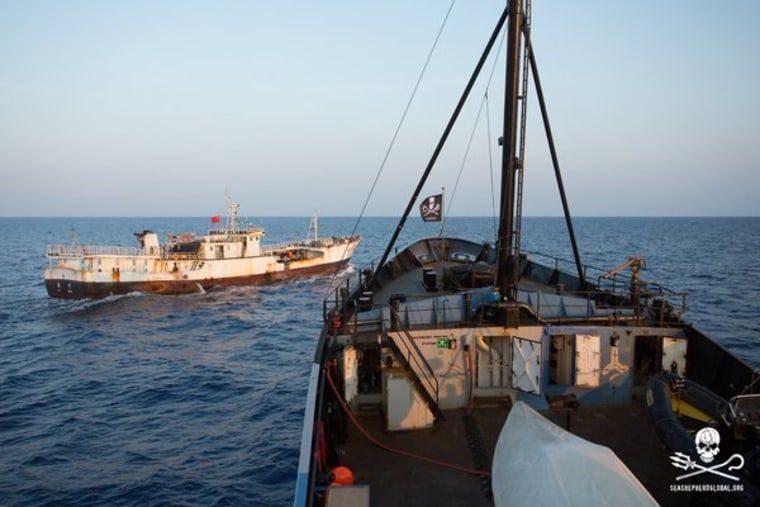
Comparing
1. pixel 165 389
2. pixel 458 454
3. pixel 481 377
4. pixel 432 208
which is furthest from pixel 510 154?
pixel 165 389

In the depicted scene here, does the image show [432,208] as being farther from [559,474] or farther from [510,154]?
[559,474]

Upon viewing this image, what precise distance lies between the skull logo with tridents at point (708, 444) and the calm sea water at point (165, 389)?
12923mm

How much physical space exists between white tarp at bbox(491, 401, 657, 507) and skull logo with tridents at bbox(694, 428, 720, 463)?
305cm

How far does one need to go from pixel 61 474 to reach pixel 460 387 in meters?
15.6

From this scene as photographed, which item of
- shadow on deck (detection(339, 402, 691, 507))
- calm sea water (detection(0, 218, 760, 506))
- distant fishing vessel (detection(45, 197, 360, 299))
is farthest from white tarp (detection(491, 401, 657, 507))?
distant fishing vessel (detection(45, 197, 360, 299))

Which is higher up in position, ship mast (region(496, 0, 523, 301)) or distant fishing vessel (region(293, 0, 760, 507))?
ship mast (region(496, 0, 523, 301))

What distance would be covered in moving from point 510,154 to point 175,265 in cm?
5147

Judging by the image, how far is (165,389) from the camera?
27766 millimetres

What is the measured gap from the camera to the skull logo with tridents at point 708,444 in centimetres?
811

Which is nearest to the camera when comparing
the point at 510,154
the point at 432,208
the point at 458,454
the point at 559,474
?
the point at 559,474

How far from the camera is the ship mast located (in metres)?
12.7

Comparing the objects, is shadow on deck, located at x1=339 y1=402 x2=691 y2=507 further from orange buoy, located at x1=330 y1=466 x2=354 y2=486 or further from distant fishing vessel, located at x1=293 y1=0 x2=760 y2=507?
orange buoy, located at x1=330 y1=466 x2=354 y2=486

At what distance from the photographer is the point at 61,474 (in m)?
18.7

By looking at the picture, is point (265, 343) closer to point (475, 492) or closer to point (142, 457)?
point (142, 457)
